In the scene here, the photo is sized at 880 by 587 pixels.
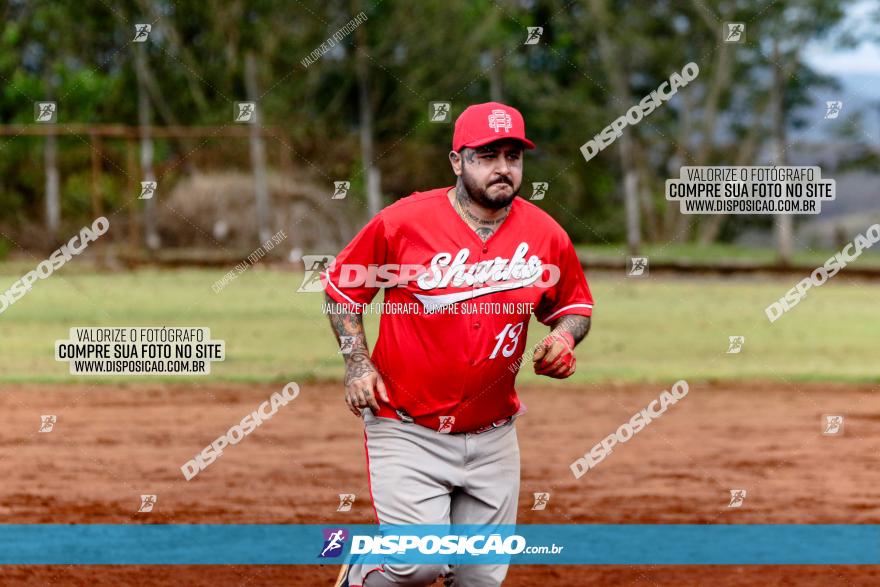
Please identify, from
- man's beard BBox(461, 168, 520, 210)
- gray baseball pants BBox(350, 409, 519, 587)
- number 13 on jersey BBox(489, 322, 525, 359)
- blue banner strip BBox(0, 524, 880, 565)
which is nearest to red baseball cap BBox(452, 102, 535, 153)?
man's beard BBox(461, 168, 520, 210)

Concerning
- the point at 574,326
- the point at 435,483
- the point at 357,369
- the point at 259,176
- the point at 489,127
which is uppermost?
the point at 259,176

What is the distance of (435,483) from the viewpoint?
5.44 metres

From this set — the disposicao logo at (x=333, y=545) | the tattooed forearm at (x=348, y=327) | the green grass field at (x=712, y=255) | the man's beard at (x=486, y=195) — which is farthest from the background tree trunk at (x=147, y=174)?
the man's beard at (x=486, y=195)

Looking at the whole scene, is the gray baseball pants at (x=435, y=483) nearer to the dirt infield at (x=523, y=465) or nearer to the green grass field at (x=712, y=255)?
the dirt infield at (x=523, y=465)

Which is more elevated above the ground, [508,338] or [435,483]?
[508,338]

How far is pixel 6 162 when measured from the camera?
37.4 m

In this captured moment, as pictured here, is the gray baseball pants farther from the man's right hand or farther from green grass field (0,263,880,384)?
green grass field (0,263,880,384)

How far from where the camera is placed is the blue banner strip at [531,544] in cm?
848

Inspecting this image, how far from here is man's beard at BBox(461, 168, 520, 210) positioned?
5344mm

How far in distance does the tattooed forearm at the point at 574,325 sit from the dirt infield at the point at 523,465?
2.62m

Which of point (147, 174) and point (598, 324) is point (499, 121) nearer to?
point (598, 324)

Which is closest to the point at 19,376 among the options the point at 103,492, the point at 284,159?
the point at 103,492

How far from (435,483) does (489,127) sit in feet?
4.39

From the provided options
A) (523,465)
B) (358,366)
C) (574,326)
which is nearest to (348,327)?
(358,366)
